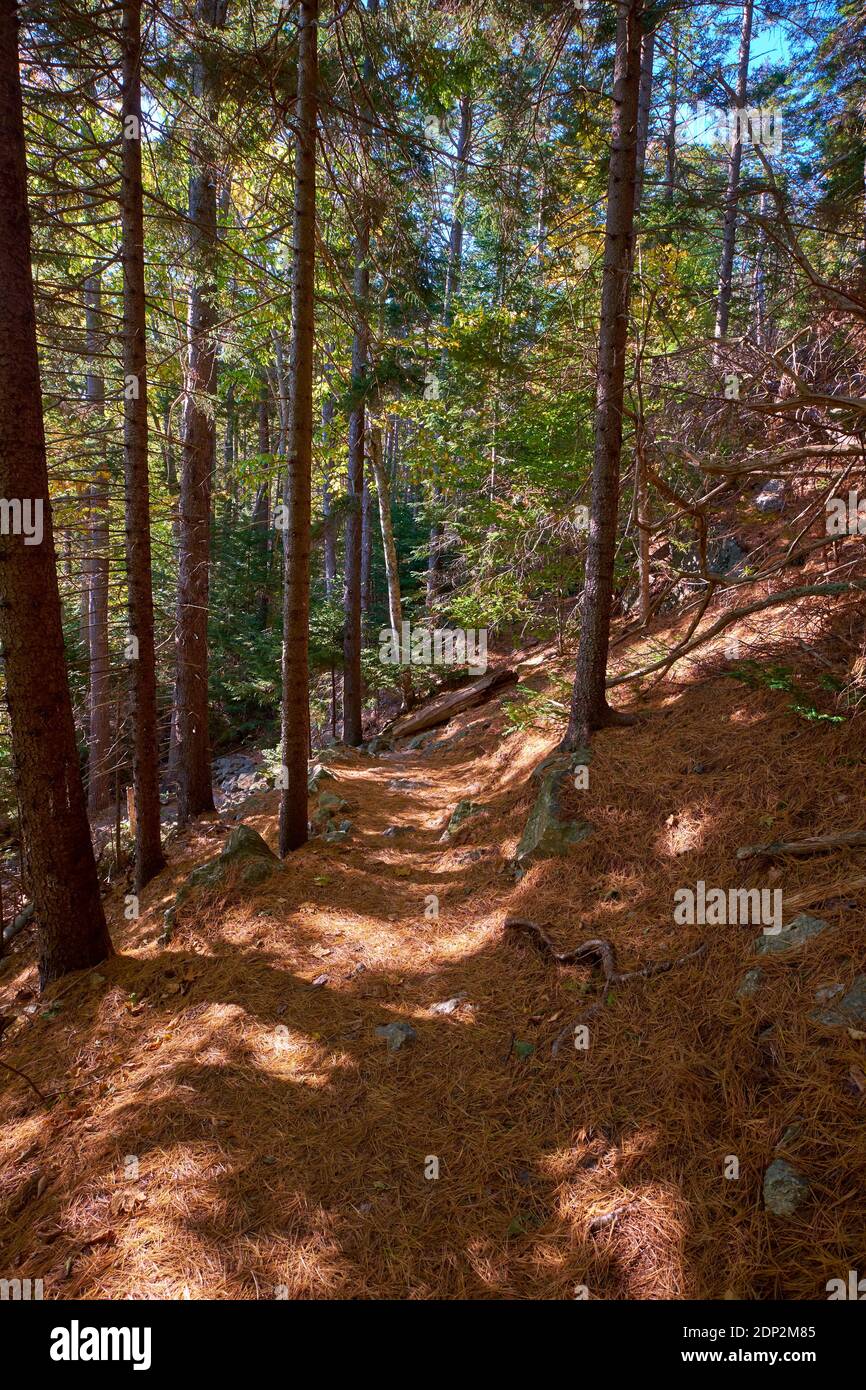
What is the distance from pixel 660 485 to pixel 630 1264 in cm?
403

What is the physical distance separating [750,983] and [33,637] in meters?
4.47

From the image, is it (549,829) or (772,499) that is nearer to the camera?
(549,829)

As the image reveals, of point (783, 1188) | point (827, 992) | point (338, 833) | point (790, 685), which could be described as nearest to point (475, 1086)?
point (783, 1188)

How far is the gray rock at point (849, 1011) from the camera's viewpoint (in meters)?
2.36

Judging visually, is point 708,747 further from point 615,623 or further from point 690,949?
point 615,623

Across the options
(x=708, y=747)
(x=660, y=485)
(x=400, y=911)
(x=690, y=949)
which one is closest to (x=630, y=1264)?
(x=690, y=949)

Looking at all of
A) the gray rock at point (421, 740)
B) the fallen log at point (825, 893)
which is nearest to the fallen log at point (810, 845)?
the fallen log at point (825, 893)

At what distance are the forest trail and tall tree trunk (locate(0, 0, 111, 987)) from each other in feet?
1.64

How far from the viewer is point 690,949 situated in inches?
126

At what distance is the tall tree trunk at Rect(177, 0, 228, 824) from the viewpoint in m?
7.37

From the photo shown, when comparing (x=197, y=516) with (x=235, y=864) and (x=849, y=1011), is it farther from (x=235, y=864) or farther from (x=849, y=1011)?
(x=849, y=1011)

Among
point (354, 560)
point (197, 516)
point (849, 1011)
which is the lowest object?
point (849, 1011)

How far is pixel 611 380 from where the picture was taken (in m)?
5.05
